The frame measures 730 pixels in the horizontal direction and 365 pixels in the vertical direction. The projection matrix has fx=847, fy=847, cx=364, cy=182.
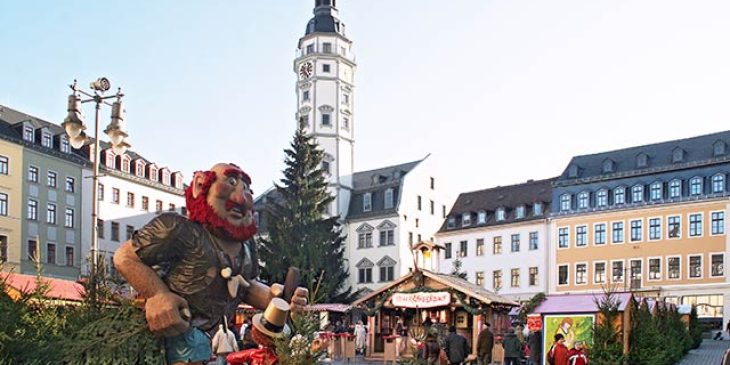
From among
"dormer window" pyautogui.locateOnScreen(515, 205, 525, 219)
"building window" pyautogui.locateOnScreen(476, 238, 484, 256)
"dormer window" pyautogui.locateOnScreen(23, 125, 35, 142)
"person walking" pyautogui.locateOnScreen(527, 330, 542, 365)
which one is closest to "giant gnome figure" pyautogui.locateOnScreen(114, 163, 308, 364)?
"person walking" pyautogui.locateOnScreen(527, 330, 542, 365)

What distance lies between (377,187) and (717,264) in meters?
21.6

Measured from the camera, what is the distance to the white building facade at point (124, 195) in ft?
153

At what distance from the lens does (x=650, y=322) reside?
1912 cm

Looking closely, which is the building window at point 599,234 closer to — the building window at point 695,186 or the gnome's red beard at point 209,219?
the building window at point 695,186

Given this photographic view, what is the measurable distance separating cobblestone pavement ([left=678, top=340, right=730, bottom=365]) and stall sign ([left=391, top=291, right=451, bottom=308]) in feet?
22.9

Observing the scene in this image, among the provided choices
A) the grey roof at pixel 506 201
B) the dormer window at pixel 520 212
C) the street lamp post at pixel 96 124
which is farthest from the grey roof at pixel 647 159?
the street lamp post at pixel 96 124

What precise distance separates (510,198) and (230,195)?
160 ft

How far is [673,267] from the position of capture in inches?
1769

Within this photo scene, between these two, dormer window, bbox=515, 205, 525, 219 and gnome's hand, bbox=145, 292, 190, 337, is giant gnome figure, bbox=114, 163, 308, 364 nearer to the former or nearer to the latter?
gnome's hand, bbox=145, 292, 190, 337

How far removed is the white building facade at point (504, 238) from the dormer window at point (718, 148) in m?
10.3

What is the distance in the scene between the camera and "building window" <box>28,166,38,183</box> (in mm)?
42594

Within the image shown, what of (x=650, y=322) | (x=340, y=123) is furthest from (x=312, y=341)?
(x=340, y=123)

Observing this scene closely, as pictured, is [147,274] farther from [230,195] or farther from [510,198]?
[510,198]

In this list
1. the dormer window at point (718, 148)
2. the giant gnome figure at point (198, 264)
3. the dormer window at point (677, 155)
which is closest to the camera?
the giant gnome figure at point (198, 264)
